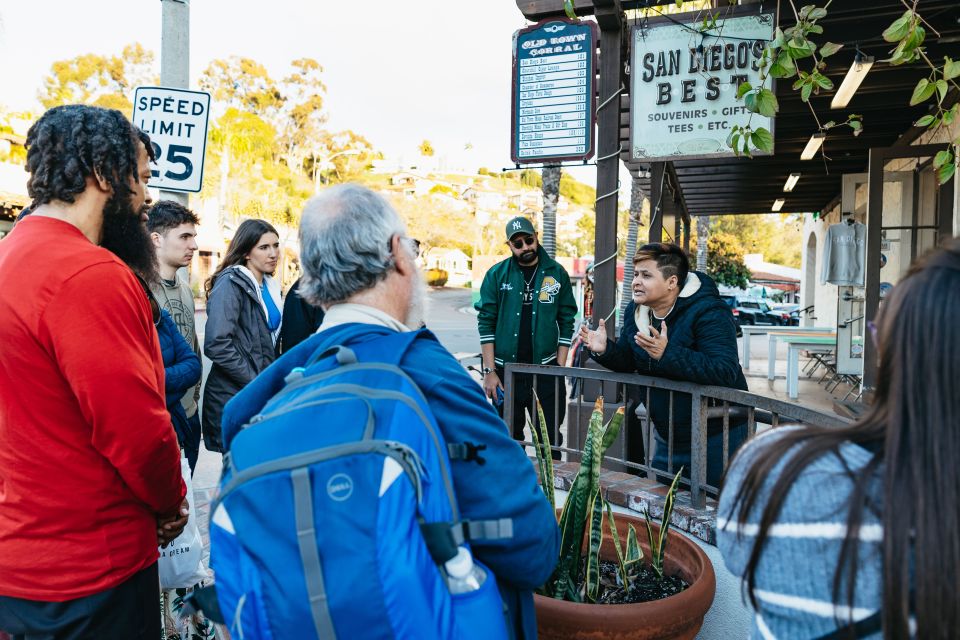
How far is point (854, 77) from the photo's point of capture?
557 centimetres

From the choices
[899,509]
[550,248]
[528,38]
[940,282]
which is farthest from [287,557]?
[550,248]

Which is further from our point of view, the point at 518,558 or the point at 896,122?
the point at 896,122

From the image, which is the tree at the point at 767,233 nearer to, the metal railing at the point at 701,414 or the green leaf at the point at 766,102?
the metal railing at the point at 701,414

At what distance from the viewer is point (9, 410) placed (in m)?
1.64

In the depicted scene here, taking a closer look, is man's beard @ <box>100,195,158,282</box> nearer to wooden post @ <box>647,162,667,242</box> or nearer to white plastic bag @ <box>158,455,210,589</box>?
white plastic bag @ <box>158,455,210,589</box>

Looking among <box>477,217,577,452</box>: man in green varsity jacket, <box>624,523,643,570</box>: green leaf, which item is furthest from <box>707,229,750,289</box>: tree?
<box>624,523,643,570</box>: green leaf

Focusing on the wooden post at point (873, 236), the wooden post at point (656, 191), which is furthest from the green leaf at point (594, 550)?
the wooden post at point (873, 236)

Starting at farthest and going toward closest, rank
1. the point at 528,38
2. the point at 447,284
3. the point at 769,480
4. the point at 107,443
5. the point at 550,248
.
A: the point at 447,284 < the point at 550,248 < the point at 528,38 < the point at 107,443 < the point at 769,480

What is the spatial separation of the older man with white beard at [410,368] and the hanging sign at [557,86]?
3.80 metres

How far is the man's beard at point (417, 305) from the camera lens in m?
1.66

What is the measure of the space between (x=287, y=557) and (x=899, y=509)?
94 centimetres

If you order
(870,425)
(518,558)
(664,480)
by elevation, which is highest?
(870,425)

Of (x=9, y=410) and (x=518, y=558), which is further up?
(x=9, y=410)

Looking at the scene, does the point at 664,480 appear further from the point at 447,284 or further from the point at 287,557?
the point at 447,284
